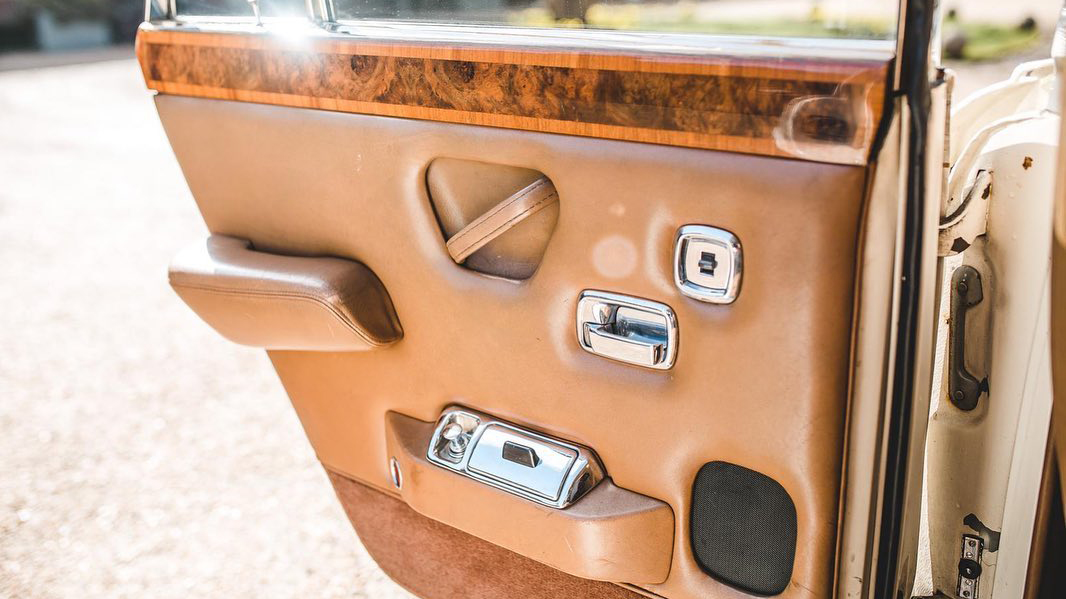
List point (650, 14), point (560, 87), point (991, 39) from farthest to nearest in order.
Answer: point (991, 39) < point (650, 14) < point (560, 87)

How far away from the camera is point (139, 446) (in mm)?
2502

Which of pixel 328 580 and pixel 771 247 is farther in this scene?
pixel 328 580

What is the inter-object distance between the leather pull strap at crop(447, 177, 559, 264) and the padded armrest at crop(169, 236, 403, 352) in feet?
0.58

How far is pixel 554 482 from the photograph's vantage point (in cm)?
129

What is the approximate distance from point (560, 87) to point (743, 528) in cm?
63

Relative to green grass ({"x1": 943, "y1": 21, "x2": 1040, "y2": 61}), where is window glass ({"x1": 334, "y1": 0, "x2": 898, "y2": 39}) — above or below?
above

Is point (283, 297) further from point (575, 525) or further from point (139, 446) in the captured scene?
point (139, 446)

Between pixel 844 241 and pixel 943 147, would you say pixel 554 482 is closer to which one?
pixel 844 241

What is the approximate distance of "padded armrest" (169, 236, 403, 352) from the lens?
55.6 inches

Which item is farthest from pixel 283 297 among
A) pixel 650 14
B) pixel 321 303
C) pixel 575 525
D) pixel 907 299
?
pixel 907 299

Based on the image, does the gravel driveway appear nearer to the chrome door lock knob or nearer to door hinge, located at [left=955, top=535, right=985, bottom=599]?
the chrome door lock knob

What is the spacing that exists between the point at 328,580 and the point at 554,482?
0.89 metres

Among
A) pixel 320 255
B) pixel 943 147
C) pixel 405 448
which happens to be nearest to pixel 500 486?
pixel 405 448

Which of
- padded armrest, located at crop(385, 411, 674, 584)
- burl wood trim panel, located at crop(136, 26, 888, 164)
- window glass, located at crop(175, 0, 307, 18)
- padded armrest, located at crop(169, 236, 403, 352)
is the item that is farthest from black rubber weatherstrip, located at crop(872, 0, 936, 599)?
window glass, located at crop(175, 0, 307, 18)
